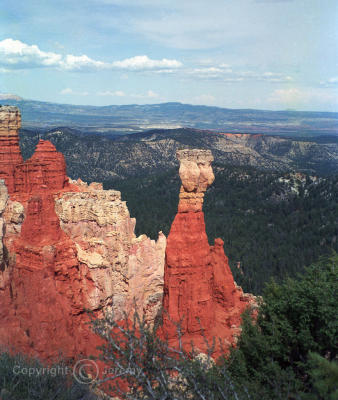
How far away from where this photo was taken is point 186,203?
58.5 ft

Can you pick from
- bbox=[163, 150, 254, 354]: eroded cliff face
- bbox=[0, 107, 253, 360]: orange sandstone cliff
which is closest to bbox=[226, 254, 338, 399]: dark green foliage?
bbox=[163, 150, 254, 354]: eroded cliff face

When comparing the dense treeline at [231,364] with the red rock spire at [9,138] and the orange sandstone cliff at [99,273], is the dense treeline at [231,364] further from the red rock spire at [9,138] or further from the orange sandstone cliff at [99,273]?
the red rock spire at [9,138]

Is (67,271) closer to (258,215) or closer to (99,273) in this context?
(99,273)

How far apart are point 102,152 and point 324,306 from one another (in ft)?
483

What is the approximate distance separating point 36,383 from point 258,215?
69061mm

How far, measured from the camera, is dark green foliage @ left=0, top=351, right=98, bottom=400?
962cm

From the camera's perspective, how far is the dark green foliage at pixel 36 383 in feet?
31.6

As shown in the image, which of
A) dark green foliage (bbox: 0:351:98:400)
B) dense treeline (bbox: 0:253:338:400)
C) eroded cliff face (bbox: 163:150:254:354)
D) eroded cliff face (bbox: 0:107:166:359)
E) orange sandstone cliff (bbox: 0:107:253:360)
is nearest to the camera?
dense treeline (bbox: 0:253:338:400)

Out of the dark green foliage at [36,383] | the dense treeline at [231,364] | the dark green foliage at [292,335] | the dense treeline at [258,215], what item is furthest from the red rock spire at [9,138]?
the dense treeline at [258,215]

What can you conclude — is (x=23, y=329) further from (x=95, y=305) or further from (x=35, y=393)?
(x=35, y=393)

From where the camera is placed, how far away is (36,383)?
10094mm

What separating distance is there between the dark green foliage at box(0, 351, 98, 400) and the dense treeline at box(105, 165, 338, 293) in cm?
3220

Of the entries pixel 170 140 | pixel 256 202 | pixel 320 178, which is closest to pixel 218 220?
pixel 256 202

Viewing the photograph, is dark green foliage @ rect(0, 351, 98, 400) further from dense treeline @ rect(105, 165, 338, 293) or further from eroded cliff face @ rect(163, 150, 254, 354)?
dense treeline @ rect(105, 165, 338, 293)
